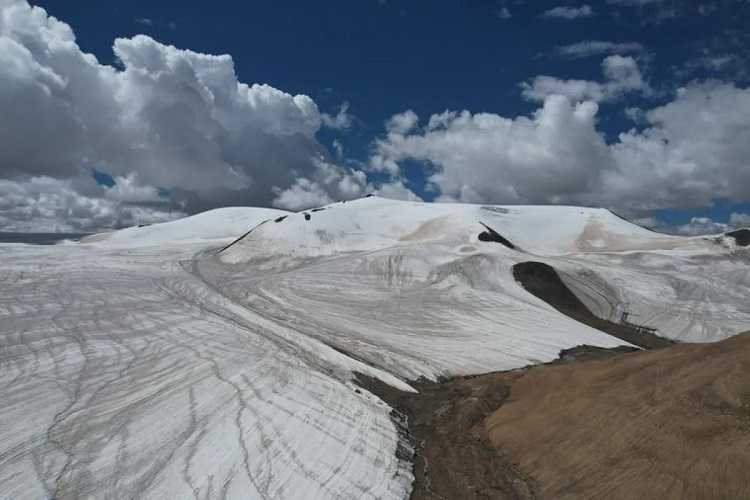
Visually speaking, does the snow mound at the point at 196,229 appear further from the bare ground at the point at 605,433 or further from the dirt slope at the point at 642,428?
the dirt slope at the point at 642,428

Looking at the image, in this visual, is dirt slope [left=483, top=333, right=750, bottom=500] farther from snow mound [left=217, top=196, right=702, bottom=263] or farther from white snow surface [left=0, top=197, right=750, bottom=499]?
snow mound [left=217, top=196, right=702, bottom=263]

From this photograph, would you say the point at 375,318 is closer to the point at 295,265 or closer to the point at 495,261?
the point at 495,261

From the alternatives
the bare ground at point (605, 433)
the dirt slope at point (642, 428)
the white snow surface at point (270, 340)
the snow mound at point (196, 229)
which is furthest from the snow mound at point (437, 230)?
the dirt slope at point (642, 428)

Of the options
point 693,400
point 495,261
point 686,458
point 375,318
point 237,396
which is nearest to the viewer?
A: point 686,458

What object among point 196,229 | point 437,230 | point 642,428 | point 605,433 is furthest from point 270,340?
point 196,229

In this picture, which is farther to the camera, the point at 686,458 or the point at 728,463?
the point at 686,458

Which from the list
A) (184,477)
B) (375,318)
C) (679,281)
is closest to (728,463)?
(184,477)
